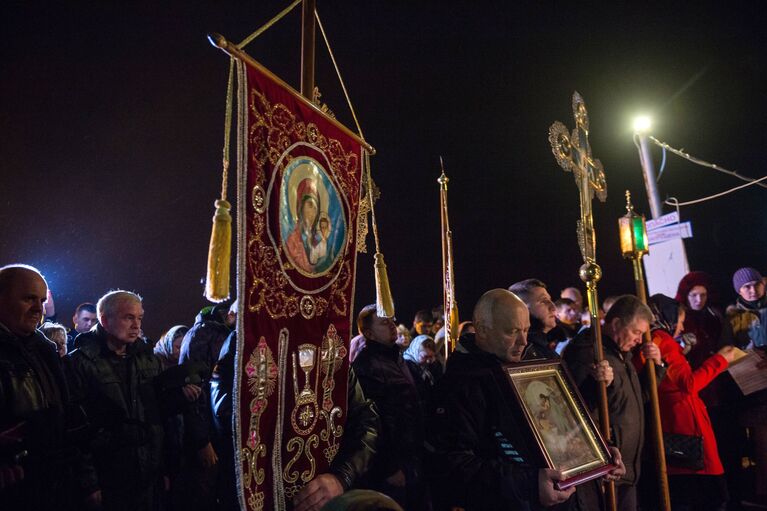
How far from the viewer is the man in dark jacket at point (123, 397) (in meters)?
3.70

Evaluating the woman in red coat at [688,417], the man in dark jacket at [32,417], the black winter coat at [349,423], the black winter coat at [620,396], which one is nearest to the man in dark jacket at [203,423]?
the black winter coat at [349,423]

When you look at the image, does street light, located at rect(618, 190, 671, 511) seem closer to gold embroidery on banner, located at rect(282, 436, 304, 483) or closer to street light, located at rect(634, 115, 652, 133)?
gold embroidery on banner, located at rect(282, 436, 304, 483)

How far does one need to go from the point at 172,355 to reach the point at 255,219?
427 centimetres

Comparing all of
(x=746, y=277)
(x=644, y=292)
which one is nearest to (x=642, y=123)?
(x=746, y=277)

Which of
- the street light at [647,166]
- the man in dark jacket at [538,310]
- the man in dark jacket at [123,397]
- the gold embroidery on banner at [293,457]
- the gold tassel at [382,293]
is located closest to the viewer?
the gold embroidery on banner at [293,457]

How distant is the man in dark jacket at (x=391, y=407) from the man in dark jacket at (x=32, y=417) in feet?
6.50

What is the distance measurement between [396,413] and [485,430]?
1.47 metres

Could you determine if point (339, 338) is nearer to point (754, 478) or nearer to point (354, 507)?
point (354, 507)

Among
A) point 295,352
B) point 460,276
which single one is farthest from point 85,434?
point 460,276

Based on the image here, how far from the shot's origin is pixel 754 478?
20.1 feet

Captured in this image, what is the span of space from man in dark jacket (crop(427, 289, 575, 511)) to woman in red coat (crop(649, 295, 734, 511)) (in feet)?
8.55

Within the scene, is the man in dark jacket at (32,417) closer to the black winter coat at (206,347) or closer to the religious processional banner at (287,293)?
the religious processional banner at (287,293)

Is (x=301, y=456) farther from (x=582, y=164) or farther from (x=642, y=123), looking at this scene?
(x=642, y=123)

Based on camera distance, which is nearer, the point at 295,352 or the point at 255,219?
the point at 255,219
